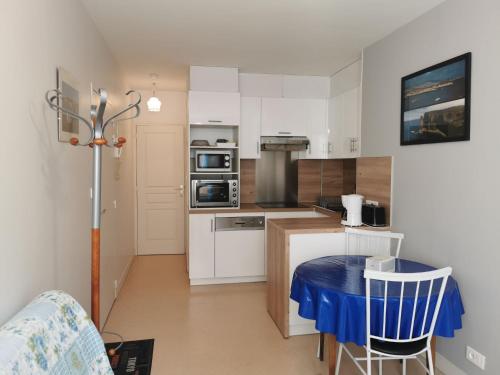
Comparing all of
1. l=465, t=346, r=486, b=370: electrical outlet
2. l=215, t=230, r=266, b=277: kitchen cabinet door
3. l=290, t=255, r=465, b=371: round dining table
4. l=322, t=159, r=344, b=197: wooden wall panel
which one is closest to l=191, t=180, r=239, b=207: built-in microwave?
l=215, t=230, r=266, b=277: kitchen cabinet door

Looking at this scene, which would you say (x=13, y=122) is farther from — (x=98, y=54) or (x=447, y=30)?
(x=447, y=30)

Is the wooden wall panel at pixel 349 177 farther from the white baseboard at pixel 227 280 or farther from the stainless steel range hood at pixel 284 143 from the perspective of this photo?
the white baseboard at pixel 227 280

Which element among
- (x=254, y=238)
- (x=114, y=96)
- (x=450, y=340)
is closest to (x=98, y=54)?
(x=114, y=96)

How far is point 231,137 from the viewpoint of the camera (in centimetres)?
488

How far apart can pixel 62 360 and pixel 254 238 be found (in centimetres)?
317

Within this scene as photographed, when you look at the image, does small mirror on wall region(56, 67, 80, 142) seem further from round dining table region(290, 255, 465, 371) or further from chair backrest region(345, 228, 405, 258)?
chair backrest region(345, 228, 405, 258)

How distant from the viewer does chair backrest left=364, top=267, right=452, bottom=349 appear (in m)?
1.95

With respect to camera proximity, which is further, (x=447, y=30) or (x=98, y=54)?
(x=98, y=54)

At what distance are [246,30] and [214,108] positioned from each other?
1.29 metres

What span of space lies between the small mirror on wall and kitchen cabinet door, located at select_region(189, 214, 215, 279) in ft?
6.87

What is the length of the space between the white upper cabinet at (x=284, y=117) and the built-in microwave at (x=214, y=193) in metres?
0.79

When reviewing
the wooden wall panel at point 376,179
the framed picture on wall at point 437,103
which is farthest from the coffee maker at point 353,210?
the framed picture on wall at point 437,103

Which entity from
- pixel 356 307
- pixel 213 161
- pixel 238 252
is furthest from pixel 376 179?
pixel 213 161

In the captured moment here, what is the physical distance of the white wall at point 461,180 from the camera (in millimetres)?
2215
